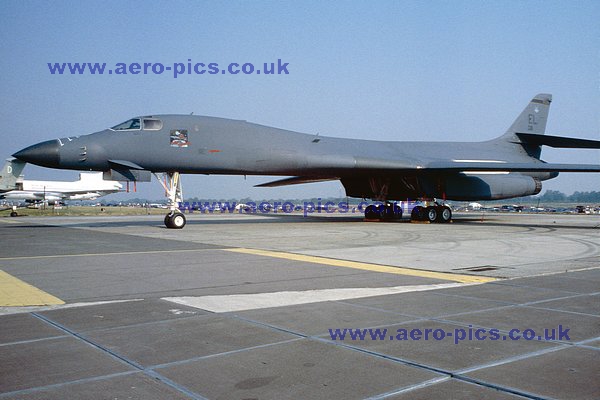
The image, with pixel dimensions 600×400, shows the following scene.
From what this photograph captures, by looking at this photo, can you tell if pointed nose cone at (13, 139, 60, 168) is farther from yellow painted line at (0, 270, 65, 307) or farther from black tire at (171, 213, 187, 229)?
yellow painted line at (0, 270, 65, 307)

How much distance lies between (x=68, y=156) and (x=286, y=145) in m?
7.60

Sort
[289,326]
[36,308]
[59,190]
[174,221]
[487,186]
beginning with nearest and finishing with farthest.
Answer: [289,326], [36,308], [174,221], [487,186], [59,190]

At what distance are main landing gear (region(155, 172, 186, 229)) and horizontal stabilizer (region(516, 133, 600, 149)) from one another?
18824 mm

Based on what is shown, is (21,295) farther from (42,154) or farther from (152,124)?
(152,124)

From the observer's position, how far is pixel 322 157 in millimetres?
20781

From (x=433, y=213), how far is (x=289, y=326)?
2028 cm

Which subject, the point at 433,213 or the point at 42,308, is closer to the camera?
the point at 42,308

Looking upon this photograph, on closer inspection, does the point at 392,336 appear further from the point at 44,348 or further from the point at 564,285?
the point at 564,285

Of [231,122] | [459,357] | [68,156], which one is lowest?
[459,357]

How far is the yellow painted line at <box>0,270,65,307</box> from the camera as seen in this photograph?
5.68 meters

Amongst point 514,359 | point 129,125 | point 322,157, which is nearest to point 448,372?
point 514,359

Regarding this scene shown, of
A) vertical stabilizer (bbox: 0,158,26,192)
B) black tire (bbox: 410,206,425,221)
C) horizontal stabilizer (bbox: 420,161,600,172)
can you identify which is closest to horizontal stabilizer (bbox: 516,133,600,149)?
horizontal stabilizer (bbox: 420,161,600,172)

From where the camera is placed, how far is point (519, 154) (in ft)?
93.6

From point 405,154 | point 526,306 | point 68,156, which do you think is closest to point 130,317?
point 526,306
